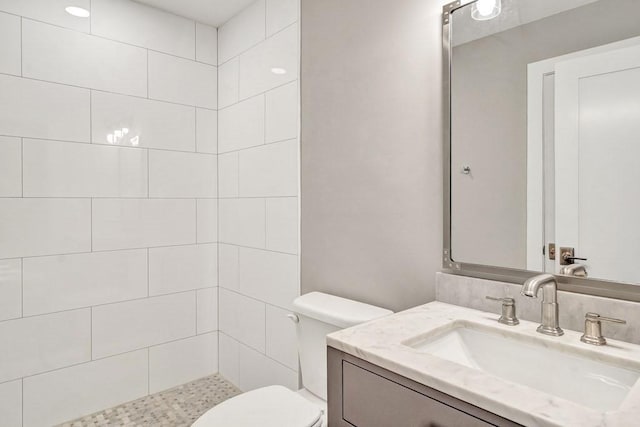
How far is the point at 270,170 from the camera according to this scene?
2051mm

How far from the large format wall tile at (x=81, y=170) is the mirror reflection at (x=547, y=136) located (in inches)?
67.7

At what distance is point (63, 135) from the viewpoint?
1.94 m

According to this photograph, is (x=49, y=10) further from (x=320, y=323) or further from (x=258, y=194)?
(x=320, y=323)

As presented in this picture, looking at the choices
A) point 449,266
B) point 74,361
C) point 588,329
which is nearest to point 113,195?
point 74,361

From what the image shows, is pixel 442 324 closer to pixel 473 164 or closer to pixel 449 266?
pixel 449 266

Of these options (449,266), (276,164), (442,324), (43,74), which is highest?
(43,74)

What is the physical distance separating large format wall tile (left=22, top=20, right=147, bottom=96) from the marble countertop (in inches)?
75.1

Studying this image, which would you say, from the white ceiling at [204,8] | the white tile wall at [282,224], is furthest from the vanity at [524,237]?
the white ceiling at [204,8]

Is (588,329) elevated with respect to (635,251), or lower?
lower

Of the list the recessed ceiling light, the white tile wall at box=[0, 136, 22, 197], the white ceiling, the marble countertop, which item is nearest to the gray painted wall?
the marble countertop

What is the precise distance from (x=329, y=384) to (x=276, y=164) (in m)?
1.26

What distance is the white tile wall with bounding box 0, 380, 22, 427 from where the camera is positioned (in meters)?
1.80

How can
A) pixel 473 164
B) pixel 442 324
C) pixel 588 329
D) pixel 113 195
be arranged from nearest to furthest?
pixel 588 329 → pixel 442 324 → pixel 473 164 → pixel 113 195

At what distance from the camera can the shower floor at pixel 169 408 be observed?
1.97 meters
